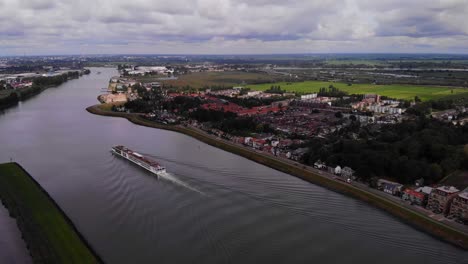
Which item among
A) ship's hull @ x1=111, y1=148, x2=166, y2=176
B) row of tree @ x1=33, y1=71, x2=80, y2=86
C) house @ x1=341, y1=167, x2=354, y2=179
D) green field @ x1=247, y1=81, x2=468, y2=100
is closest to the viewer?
house @ x1=341, y1=167, x2=354, y2=179

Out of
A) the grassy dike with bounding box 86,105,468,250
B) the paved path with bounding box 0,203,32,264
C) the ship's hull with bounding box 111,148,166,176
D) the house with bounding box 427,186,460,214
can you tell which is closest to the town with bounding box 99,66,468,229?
the house with bounding box 427,186,460,214

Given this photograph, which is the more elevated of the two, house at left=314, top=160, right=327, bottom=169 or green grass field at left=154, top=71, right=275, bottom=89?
green grass field at left=154, top=71, right=275, bottom=89

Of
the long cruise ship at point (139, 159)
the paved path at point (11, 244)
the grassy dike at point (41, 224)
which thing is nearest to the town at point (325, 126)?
the long cruise ship at point (139, 159)

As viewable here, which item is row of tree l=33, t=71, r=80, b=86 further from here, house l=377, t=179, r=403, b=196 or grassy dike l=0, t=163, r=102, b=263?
house l=377, t=179, r=403, b=196

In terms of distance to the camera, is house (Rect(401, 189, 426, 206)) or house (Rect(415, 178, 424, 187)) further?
house (Rect(415, 178, 424, 187))

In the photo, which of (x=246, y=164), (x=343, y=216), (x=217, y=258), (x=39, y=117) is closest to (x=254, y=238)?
(x=217, y=258)

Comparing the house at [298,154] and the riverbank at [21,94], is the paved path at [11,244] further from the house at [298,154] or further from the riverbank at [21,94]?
the riverbank at [21,94]

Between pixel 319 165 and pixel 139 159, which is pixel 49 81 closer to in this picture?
pixel 139 159
